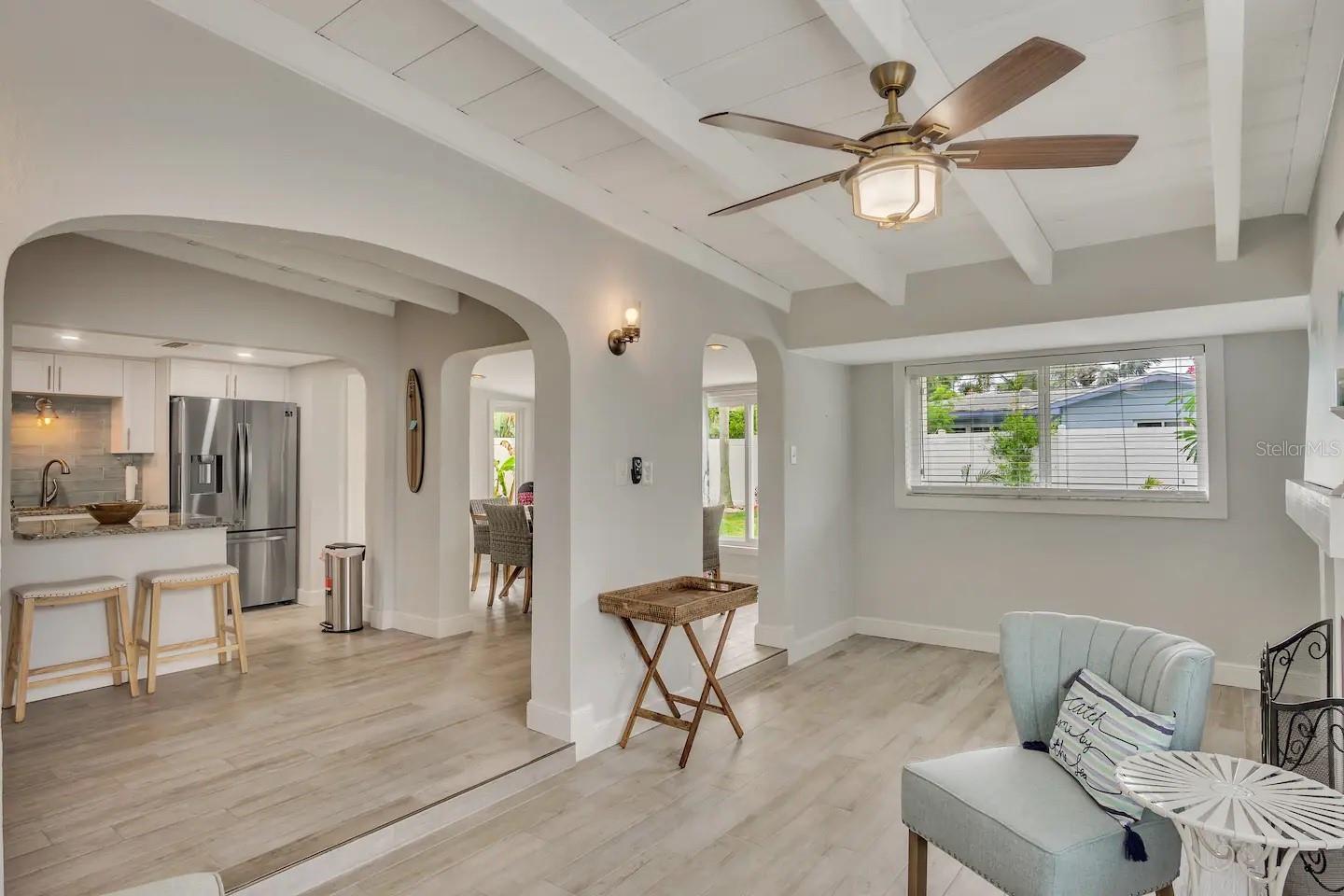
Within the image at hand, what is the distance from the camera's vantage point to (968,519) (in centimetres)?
529

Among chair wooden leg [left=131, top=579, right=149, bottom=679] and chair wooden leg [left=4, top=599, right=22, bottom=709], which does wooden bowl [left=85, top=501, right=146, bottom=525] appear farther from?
chair wooden leg [left=4, top=599, right=22, bottom=709]

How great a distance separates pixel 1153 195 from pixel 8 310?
530 cm

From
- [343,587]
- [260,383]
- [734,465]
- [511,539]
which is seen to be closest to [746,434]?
[734,465]

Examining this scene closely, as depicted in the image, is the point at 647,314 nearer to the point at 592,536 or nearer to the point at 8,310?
the point at 592,536

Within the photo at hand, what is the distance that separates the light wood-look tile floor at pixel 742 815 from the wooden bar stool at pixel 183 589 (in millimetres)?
2363

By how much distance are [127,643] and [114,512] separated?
2.84 feet

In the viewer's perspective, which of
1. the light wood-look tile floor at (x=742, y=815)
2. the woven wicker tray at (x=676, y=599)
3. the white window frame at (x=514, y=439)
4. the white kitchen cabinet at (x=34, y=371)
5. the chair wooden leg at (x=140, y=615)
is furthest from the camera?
the white window frame at (x=514, y=439)

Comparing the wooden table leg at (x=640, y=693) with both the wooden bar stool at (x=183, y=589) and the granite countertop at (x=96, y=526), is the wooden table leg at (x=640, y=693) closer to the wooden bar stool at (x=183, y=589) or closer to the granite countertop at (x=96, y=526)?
the wooden bar stool at (x=183, y=589)

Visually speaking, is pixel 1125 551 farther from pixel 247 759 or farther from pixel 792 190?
pixel 247 759

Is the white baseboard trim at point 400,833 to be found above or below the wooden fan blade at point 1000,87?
below

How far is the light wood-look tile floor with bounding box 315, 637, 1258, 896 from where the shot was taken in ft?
7.83

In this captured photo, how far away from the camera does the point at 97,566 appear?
13.3 ft

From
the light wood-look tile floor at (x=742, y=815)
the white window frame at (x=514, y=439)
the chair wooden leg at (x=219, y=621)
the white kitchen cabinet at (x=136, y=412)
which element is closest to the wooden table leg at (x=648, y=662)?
the light wood-look tile floor at (x=742, y=815)

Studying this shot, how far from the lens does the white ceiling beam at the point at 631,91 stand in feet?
6.50
